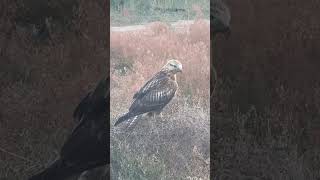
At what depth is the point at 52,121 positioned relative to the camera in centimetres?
400

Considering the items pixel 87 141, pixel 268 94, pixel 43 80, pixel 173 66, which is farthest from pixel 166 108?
pixel 43 80

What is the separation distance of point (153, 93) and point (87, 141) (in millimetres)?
570

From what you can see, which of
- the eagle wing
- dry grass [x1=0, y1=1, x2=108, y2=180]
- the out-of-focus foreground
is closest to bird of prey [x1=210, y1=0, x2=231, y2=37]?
the out-of-focus foreground

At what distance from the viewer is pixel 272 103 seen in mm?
4043

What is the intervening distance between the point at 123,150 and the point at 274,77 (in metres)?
1.17

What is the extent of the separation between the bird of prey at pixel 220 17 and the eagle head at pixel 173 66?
0.33m

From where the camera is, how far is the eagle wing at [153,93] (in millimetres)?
4117

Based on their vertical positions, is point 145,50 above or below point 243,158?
above

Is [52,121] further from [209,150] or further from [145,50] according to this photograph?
[209,150]

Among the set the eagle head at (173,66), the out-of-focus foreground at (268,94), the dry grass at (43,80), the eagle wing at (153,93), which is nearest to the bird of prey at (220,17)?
the out-of-focus foreground at (268,94)

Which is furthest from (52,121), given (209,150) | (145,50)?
(209,150)

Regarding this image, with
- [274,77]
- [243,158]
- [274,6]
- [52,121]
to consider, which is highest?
[274,6]

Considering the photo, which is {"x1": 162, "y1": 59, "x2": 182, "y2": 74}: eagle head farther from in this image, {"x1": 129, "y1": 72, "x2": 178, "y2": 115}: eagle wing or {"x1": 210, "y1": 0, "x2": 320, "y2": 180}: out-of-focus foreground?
{"x1": 210, "y1": 0, "x2": 320, "y2": 180}: out-of-focus foreground

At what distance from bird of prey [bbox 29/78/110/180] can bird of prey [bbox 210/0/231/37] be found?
839mm
